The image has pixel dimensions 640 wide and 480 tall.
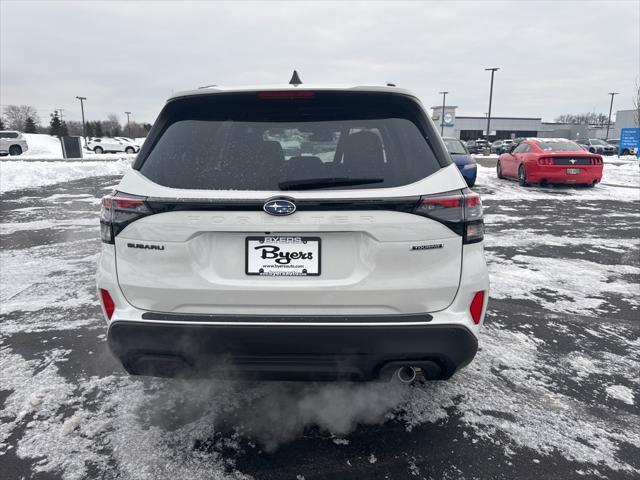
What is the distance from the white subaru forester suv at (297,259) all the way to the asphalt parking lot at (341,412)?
19.3 inches

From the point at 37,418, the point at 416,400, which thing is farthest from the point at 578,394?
the point at 37,418

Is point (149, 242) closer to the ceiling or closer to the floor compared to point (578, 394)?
closer to the ceiling

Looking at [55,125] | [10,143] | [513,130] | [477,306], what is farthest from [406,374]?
[513,130]

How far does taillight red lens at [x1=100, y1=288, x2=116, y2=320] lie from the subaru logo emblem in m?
0.97

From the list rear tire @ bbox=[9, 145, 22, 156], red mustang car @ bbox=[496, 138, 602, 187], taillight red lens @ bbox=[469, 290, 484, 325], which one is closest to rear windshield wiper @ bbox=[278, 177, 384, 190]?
taillight red lens @ bbox=[469, 290, 484, 325]

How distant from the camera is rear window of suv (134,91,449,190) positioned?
220 cm

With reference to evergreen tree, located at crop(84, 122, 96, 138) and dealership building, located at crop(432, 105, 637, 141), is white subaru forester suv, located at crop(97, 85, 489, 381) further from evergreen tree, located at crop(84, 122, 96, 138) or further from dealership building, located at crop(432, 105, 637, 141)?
dealership building, located at crop(432, 105, 637, 141)

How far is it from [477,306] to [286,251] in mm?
1013

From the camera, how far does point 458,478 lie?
7.38 ft

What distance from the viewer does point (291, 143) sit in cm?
234

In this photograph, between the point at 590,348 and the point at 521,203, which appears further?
the point at 521,203

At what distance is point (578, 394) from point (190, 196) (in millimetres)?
2714

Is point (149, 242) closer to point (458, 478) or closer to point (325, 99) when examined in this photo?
point (325, 99)

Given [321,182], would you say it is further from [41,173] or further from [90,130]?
[90,130]
